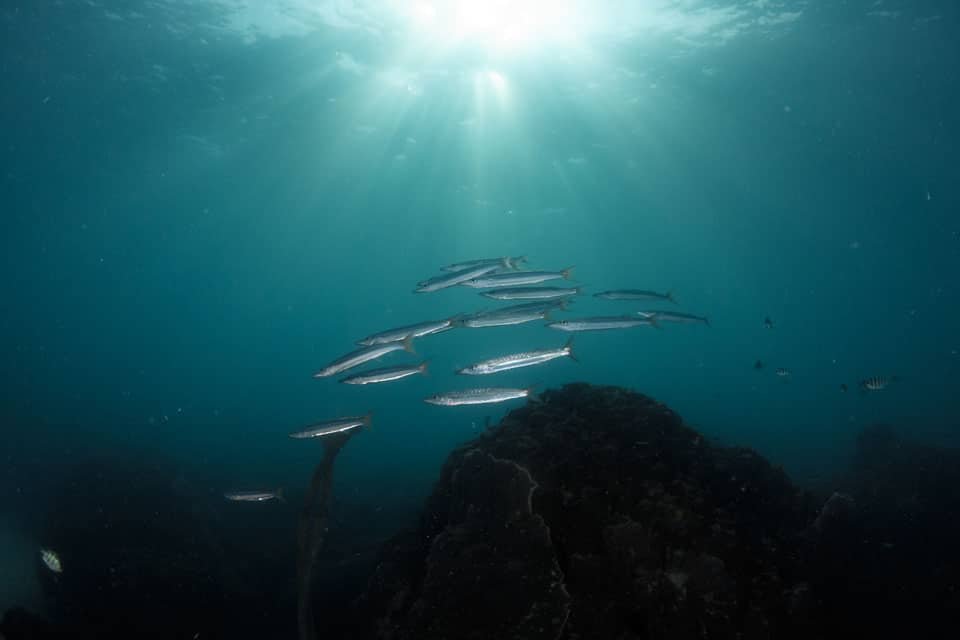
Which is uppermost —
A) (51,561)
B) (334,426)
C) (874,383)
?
(334,426)

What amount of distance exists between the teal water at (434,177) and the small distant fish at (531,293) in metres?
5.48

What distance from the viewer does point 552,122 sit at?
102 feet

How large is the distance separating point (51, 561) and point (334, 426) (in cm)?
973

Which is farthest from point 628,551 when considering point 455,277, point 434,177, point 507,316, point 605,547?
point 434,177

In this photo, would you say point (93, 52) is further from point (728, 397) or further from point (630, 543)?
point (728, 397)

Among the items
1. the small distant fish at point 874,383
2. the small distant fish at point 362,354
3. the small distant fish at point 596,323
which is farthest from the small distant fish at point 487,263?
the small distant fish at point 874,383

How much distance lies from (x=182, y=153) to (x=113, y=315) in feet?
316

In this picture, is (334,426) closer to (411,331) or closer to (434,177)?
(411,331)

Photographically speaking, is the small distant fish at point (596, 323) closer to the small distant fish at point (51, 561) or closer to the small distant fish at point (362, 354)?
the small distant fish at point (362, 354)

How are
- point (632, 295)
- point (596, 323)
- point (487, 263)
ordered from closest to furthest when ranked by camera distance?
point (596, 323) → point (487, 263) → point (632, 295)

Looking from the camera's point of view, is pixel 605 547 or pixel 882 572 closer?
pixel 605 547

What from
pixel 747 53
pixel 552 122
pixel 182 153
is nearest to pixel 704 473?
pixel 747 53

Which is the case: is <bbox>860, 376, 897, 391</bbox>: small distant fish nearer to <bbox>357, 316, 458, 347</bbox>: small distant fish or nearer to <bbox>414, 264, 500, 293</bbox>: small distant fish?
<bbox>414, 264, 500, 293</bbox>: small distant fish

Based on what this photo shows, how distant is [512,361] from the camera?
277 inches
